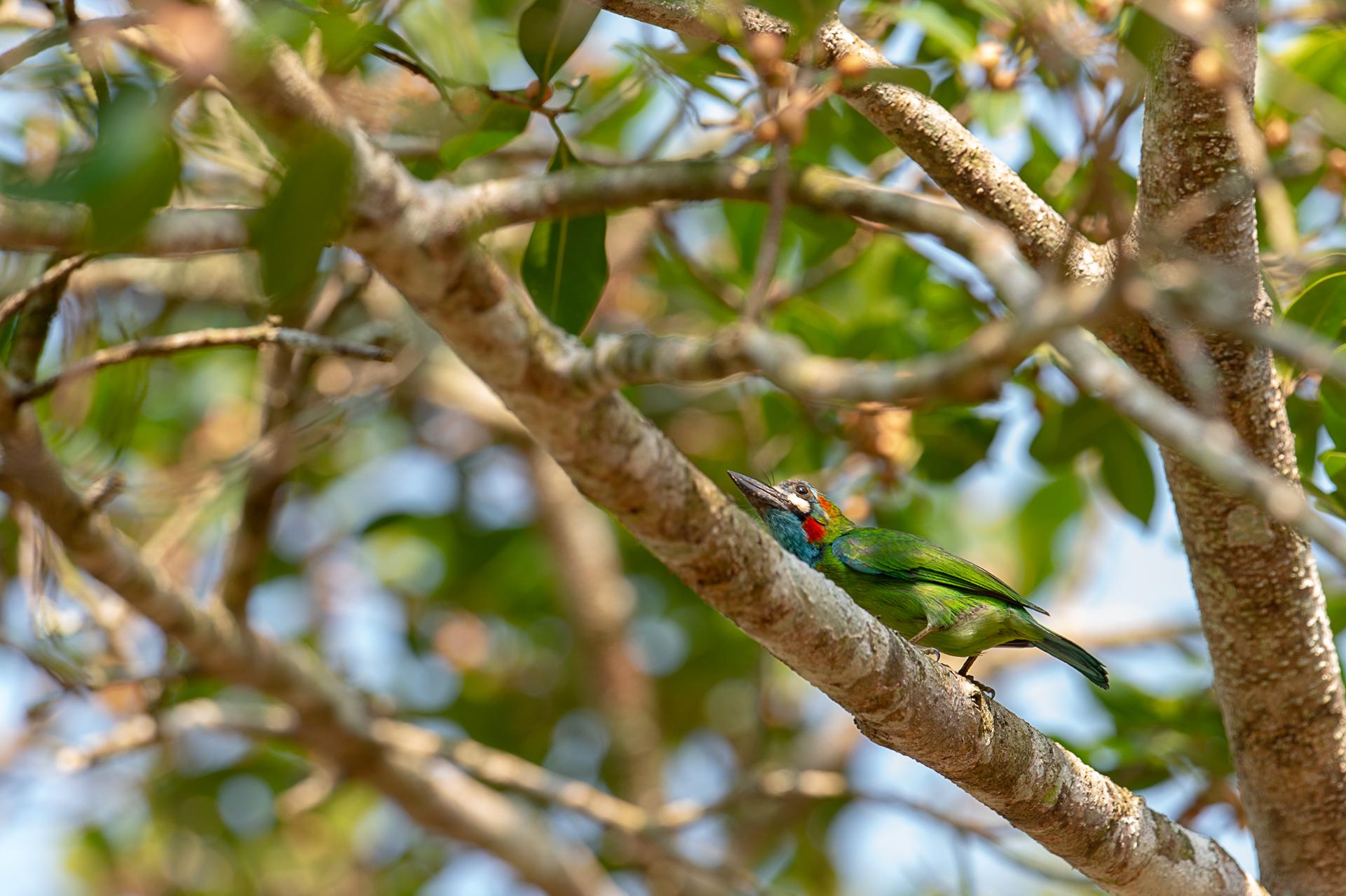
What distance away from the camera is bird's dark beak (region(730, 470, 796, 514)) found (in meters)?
3.90

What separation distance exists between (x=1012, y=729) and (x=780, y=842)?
13.9ft

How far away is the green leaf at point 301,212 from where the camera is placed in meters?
1.57

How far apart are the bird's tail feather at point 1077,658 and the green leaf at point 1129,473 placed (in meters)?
0.55

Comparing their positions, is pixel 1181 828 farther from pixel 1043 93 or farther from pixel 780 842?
pixel 780 842

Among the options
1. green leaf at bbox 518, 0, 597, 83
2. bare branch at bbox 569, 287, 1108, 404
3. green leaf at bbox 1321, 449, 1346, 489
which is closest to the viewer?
bare branch at bbox 569, 287, 1108, 404

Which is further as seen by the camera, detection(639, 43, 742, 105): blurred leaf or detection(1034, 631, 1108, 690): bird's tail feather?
detection(1034, 631, 1108, 690): bird's tail feather

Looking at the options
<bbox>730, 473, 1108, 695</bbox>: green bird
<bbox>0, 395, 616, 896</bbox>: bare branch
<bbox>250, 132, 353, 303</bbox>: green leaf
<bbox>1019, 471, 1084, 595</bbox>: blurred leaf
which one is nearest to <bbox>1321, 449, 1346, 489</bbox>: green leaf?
<bbox>730, 473, 1108, 695</bbox>: green bird

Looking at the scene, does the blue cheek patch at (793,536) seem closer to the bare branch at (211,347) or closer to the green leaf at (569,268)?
the green leaf at (569,268)

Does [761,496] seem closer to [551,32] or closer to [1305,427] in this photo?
[1305,427]

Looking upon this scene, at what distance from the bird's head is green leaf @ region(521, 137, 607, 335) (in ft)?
3.94

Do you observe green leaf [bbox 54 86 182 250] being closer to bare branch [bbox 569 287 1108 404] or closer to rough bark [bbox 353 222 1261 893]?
rough bark [bbox 353 222 1261 893]

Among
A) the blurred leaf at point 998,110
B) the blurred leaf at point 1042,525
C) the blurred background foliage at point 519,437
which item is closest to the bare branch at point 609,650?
the blurred background foliage at point 519,437

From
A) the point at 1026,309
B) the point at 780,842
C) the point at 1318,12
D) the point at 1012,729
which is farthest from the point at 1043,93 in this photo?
the point at 780,842

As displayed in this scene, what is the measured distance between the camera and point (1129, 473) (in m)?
3.75
